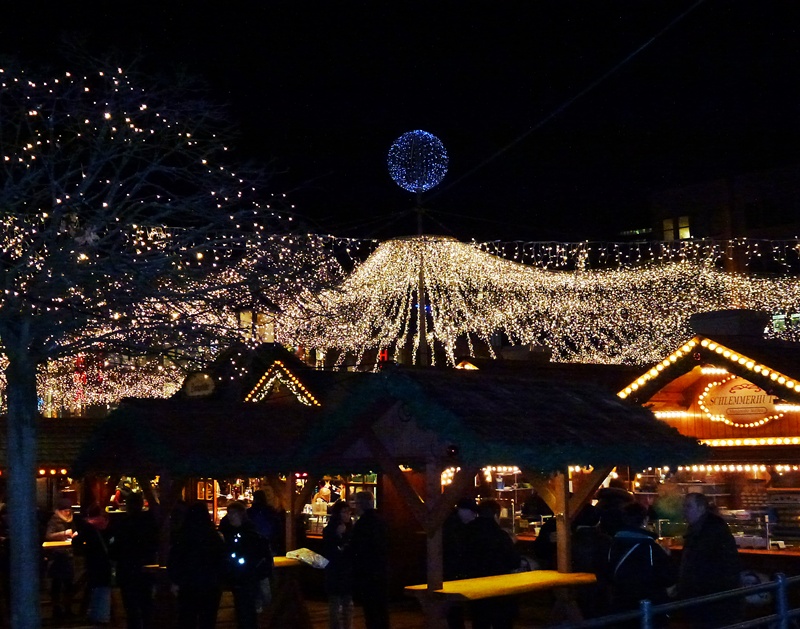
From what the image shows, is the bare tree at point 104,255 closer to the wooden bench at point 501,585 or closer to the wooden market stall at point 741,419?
the wooden bench at point 501,585

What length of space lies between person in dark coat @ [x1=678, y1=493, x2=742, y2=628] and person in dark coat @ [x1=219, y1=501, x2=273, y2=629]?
4.65 m

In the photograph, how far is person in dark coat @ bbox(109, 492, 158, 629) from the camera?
1205cm

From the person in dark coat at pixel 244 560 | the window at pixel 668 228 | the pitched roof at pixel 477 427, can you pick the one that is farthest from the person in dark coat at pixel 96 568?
the window at pixel 668 228

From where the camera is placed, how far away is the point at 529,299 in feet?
95.3

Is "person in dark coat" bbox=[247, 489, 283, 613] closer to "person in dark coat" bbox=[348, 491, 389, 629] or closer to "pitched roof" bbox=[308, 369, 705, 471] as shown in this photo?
"person in dark coat" bbox=[348, 491, 389, 629]

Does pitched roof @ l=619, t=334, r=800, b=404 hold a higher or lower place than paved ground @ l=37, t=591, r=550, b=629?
higher

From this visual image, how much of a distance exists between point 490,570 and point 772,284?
79.6ft

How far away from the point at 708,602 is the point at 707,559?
1102 millimetres

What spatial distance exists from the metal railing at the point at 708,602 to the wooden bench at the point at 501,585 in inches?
96.4

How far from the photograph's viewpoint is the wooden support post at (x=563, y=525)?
11.1 meters

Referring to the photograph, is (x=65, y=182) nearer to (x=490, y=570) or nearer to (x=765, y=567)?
(x=490, y=570)

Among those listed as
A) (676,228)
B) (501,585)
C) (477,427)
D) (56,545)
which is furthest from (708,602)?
(676,228)

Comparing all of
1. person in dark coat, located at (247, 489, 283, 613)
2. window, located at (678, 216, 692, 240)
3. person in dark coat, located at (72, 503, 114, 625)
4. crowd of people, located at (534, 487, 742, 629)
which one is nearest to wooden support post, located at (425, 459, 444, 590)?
crowd of people, located at (534, 487, 742, 629)

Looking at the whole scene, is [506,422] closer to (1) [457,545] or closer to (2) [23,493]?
(1) [457,545]
